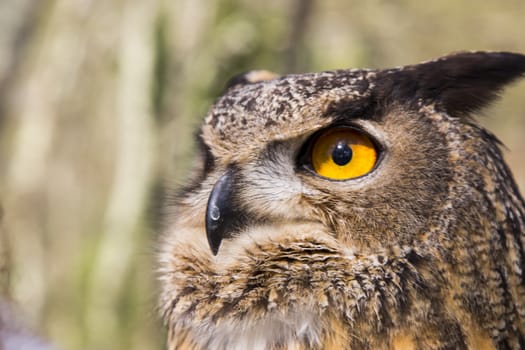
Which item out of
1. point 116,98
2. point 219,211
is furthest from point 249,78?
point 116,98

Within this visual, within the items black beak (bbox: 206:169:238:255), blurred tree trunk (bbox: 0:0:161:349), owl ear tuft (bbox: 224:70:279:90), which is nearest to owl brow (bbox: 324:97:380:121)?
black beak (bbox: 206:169:238:255)

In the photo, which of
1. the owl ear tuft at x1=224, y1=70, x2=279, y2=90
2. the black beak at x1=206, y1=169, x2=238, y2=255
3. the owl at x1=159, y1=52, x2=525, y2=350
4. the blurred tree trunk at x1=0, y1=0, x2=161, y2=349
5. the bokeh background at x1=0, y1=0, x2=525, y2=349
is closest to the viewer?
the owl at x1=159, y1=52, x2=525, y2=350

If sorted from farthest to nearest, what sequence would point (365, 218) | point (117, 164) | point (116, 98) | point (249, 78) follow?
1. point (117, 164)
2. point (116, 98)
3. point (249, 78)
4. point (365, 218)

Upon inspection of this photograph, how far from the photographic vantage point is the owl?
1.42 meters

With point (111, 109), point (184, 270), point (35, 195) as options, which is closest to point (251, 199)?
point (184, 270)

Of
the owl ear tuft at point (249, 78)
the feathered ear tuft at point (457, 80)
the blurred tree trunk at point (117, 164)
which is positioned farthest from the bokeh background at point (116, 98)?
the feathered ear tuft at point (457, 80)

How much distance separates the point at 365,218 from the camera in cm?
143

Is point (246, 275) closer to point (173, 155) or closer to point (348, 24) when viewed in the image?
point (173, 155)

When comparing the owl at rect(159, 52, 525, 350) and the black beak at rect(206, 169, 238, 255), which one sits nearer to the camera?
the owl at rect(159, 52, 525, 350)

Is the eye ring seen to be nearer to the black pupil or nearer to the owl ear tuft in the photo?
the black pupil

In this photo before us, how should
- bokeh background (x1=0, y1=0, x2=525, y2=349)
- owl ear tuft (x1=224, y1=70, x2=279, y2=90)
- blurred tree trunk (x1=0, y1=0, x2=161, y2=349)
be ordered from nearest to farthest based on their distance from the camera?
owl ear tuft (x1=224, y1=70, x2=279, y2=90)
bokeh background (x1=0, y1=0, x2=525, y2=349)
blurred tree trunk (x1=0, y1=0, x2=161, y2=349)

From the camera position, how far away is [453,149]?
1443 millimetres

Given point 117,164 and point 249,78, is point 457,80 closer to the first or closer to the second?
point 249,78

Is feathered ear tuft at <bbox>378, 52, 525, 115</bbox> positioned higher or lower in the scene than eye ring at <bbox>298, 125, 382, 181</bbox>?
higher
